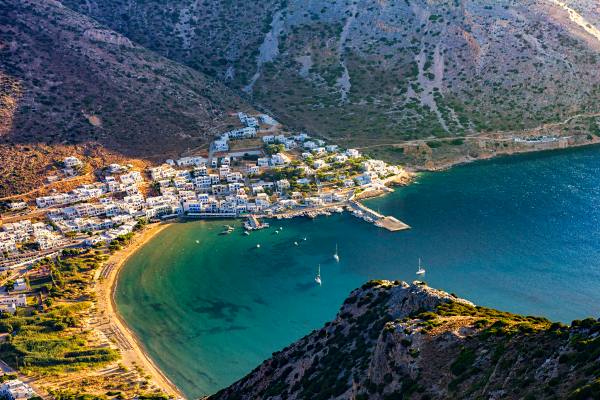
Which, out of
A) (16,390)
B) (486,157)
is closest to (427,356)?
(16,390)

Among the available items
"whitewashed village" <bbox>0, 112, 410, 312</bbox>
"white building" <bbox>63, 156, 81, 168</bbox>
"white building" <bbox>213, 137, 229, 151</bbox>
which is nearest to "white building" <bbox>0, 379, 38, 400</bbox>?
"whitewashed village" <bbox>0, 112, 410, 312</bbox>

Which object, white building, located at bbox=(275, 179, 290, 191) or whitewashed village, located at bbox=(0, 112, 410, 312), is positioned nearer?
whitewashed village, located at bbox=(0, 112, 410, 312)

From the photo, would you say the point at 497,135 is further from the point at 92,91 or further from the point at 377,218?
the point at 92,91

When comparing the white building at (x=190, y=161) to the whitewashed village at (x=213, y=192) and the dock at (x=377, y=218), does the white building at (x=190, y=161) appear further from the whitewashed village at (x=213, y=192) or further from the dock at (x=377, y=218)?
the dock at (x=377, y=218)

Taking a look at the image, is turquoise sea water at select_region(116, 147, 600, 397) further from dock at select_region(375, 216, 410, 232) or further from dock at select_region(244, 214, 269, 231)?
dock at select_region(244, 214, 269, 231)

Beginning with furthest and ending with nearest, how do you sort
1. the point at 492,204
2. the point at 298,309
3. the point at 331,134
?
the point at 331,134, the point at 492,204, the point at 298,309

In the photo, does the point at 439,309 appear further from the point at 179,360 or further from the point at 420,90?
the point at 420,90

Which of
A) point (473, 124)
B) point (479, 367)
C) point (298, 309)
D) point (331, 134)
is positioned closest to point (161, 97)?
point (331, 134)
